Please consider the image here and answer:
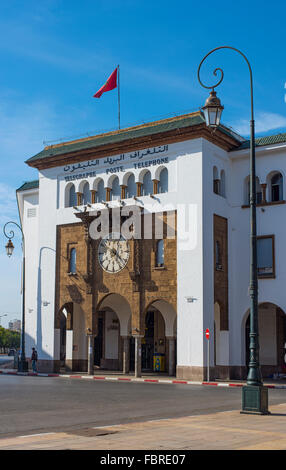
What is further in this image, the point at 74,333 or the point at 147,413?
the point at 74,333

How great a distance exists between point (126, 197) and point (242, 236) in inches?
267

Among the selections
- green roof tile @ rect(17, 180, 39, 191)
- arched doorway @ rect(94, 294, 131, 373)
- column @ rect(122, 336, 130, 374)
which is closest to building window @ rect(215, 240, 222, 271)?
arched doorway @ rect(94, 294, 131, 373)

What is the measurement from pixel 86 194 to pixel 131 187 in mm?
3446

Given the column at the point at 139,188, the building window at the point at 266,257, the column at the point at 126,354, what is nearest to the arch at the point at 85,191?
the column at the point at 139,188

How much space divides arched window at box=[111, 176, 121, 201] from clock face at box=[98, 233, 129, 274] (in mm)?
2210

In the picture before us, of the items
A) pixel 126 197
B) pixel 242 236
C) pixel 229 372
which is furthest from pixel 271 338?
pixel 126 197

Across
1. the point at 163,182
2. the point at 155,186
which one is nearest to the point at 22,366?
the point at 155,186

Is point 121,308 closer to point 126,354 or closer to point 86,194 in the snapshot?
point 126,354

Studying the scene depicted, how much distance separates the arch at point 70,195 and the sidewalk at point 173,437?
83.2 feet

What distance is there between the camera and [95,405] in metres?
17.8

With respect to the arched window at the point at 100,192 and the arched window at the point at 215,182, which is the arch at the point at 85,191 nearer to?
the arched window at the point at 100,192

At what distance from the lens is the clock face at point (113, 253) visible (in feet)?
113
